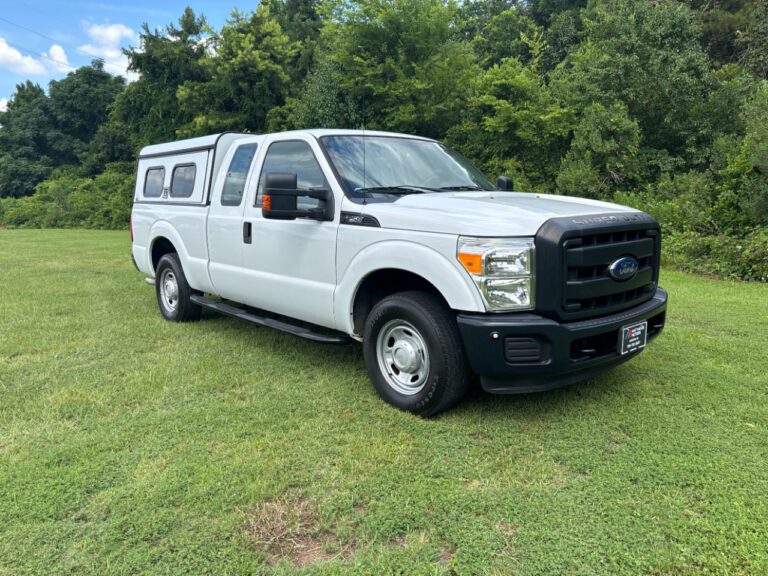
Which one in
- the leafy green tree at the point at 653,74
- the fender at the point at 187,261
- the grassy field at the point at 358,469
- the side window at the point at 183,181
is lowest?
the grassy field at the point at 358,469

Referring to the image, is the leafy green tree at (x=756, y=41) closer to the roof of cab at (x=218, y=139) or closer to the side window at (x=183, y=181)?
the roof of cab at (x=218, y=139)

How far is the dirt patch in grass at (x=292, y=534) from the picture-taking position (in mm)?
2391

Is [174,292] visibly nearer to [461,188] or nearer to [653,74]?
[461,188]

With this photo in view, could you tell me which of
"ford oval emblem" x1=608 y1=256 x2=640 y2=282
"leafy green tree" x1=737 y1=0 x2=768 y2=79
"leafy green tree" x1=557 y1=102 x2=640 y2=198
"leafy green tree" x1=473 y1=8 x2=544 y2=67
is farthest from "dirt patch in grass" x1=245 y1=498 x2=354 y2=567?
"leafy green tree" x1=473 y1=8 x2=544 y2=67

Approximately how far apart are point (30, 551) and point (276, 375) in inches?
89.6

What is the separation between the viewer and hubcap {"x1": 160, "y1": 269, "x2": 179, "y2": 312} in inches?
248

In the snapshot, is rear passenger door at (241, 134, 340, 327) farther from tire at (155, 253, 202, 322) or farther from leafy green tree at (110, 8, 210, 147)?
leafy green tree at (110, 8, 210, 147)

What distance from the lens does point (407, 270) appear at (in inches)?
141

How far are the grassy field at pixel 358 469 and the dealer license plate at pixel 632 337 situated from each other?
18.5 inches

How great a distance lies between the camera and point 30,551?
2.38 metres

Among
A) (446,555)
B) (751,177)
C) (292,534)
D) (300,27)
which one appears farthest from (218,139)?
(300,27)

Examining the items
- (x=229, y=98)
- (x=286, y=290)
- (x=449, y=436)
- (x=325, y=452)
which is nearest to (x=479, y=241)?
(x=449, y=436)

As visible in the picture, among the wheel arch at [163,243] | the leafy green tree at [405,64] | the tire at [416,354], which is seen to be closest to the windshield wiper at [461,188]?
the tire at [416,354]

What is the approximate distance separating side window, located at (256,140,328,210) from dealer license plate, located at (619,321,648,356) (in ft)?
7.61
